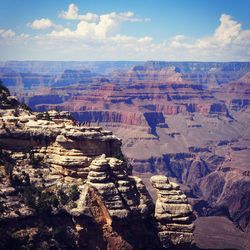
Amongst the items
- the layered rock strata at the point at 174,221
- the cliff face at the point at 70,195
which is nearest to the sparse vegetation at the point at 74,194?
the cliff face at the point at 70,195

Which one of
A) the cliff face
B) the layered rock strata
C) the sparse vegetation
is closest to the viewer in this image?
the cliff face

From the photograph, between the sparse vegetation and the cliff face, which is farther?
the sparse vegetation

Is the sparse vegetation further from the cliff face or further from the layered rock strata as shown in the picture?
the layered rock strata

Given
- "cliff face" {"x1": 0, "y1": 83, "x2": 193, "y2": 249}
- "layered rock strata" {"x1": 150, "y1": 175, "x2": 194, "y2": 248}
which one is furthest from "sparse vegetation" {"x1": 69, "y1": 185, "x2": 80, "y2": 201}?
"layered rock strata" {"x1": 150, "y1": 175, "x2": 194, "y2": 248}

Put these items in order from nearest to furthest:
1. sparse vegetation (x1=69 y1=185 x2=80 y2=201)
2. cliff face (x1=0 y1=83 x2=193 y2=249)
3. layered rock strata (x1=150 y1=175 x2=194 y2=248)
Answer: cliff face (x1=0 y1=83 x2=193 y2=249)
sparse vegetation (x1=69 y1=185 x2=80 y2=201)
layered rock strata (x1=150 y1=175 x2=194 y2=248)

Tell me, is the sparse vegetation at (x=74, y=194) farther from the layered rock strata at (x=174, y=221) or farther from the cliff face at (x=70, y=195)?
the layered rock strata at (x=174, y=221)

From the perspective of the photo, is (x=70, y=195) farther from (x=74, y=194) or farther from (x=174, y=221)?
(x=174, y=221)

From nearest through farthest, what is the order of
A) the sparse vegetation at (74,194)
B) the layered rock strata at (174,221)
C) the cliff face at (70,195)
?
the cliff face at (70,195) → the sparse vegetation at (74,194) → the layered rock strata at (174,221)

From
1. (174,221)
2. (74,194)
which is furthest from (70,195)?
(174,221)
